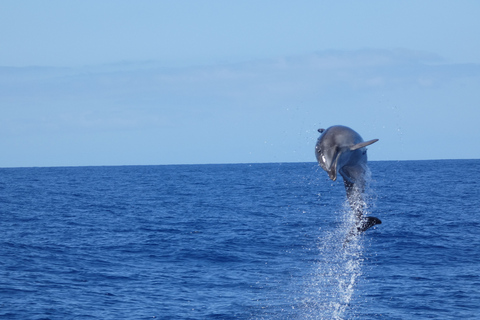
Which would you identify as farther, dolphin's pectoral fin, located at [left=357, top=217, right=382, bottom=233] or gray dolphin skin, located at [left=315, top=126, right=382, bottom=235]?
dolphin's pectoral fin, located at [left=357, top=217, right=382, bottom=233]

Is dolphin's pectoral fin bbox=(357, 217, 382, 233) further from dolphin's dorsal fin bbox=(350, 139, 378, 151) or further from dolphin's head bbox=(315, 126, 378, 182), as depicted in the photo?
dolphin's dorsal fin bbox=(350, 139, 378, 151)

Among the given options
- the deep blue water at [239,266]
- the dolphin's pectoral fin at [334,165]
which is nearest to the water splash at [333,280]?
the deep blue water at [239,266]

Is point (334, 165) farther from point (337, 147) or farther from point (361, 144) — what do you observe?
point (361, 144)

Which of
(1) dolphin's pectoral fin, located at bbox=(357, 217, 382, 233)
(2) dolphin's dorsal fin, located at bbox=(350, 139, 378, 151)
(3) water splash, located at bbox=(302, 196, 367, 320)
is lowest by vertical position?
(3) water splash, located at bbox=(302, 196, 367, 320)

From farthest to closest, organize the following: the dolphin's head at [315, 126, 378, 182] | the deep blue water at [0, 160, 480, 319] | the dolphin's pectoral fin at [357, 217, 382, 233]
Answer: the deep blue water at [0, 160, 480, 319], the dolphin's pectoral fin at [357, 217, 382, 233], the dolphin's head at [315, 126, 378, 182]

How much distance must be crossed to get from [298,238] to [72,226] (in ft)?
76.4

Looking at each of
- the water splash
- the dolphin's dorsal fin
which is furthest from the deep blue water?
the dolphin's dorsal fin

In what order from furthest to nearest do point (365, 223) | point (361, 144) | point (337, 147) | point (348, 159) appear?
point (365, 223) → point (348, 159) → point (337, 147) → point (361, 144)

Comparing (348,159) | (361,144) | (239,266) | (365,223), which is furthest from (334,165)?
(239,266)

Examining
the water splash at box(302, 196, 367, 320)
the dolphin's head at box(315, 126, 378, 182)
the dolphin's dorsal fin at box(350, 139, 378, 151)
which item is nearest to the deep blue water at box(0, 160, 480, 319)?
the water splash at box(302, 196, 367, 320)

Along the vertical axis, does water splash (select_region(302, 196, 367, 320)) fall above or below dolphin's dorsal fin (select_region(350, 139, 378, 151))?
below

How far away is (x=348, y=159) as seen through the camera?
16.0 metres

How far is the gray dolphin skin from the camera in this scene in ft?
48.6

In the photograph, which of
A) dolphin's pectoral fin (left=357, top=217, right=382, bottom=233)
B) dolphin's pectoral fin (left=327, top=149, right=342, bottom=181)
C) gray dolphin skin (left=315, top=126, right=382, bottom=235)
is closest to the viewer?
dolphin's pectoral fin (left=327, top=149, right=342, bottom=181)
